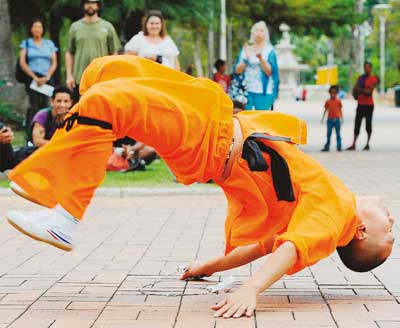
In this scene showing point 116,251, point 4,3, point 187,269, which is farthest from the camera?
point 4,3

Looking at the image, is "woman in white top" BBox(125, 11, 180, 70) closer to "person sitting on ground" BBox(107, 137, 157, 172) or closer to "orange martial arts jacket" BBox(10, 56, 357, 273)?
"person sitting on ground" BBox(107, 137, 157, 172)

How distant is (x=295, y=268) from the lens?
521 cm

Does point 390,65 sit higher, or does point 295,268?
point 295,268

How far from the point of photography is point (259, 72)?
14.3 m

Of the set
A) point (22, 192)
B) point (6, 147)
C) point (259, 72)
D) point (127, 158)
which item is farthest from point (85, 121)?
point (259, 72)

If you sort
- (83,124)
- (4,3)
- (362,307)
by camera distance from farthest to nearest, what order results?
(4,3) → (362,307) → (83,124)

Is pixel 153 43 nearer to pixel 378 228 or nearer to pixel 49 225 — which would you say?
pixel 378 228

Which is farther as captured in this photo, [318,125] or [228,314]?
[318,125]

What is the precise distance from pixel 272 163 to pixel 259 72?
905 cm

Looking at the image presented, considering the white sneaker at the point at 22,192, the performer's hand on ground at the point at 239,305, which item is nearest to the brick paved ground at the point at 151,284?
the performer's hand on ground at the point at 239,305

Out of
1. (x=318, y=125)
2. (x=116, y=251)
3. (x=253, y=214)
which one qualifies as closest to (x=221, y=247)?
(x=116, y=251)

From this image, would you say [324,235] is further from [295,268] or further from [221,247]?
[221,247]

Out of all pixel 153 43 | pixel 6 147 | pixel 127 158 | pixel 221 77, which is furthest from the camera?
pixel 221 77

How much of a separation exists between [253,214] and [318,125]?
26.0 meters
